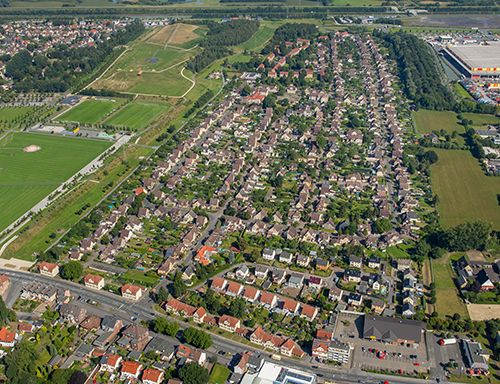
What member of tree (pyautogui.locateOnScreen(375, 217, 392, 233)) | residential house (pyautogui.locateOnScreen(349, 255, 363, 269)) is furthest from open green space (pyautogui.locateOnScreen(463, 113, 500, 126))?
residential house (pyautogui.locateOnScreen(349, 255, 363, 269))

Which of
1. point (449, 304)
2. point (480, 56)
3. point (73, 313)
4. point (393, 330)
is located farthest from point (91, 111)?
point (480, 56)

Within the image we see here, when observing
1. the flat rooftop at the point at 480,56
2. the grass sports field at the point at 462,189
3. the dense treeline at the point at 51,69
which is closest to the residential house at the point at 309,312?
the grass sports field at the point at 462,189

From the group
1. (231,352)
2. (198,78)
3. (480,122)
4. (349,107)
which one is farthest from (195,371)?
(198,78)

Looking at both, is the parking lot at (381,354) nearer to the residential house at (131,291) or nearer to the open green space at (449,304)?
the open green space at (449,304)

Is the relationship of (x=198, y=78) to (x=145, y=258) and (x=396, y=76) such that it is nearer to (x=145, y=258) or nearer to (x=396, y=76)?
(x=396, y=76)

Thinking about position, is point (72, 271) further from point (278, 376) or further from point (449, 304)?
point (449, 304)

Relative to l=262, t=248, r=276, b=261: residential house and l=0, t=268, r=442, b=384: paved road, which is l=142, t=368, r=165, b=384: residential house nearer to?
l=0, t=268, r=442, b=384: paved road

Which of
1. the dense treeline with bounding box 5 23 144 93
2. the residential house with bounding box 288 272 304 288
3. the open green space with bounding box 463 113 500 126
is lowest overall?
the residential house with bounding box 288 272 304 288
